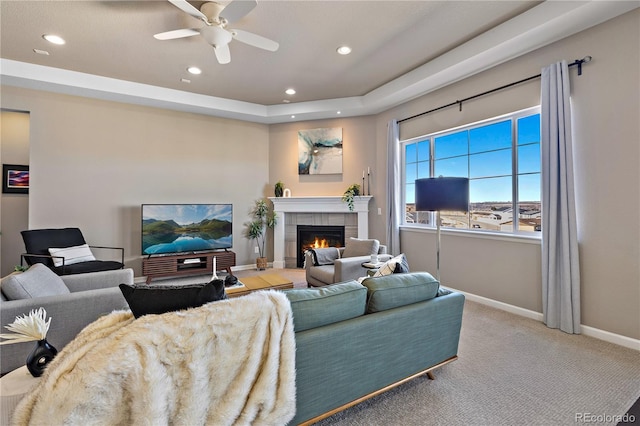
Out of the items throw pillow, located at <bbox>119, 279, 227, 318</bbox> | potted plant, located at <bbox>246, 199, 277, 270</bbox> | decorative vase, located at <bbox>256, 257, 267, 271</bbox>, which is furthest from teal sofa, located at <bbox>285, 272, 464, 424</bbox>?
potted plant, located at <bbox>246, 199, 277, 270</bbox>

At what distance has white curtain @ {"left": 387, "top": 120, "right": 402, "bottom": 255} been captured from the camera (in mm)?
4883

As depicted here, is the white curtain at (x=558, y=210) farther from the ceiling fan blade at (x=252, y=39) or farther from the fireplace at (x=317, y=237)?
the fireplace at (x=317, y=237)

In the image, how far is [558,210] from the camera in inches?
114

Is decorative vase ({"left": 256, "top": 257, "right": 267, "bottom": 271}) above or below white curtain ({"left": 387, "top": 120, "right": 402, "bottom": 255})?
below

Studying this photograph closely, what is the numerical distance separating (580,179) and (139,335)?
3.68 m

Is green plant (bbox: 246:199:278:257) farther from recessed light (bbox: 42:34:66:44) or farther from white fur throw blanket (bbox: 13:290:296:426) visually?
white fur throw blanket (bbox: 13:290:296:426)

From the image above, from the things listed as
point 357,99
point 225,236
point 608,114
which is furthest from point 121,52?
point 608,114

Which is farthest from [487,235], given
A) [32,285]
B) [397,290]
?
[32,285]

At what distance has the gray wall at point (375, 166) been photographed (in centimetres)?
260

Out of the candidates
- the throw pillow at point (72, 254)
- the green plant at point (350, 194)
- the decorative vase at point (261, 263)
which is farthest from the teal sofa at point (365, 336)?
the decorative vase at point (261, 263)

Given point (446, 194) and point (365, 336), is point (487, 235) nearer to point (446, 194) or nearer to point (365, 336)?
point (446, 194)

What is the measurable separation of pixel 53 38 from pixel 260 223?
3.80m

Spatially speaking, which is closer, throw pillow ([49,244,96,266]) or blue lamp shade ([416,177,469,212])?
blue lamp shade ([416,177,469,212])

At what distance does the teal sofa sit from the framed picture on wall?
5.50 m
